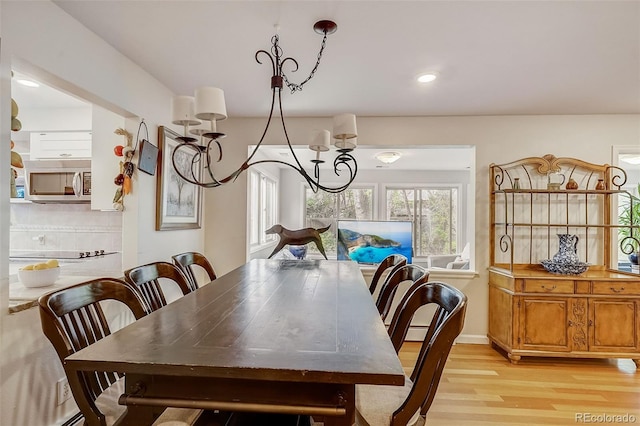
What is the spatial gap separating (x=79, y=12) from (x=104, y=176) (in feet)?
3.88

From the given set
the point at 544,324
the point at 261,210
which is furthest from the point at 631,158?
the point at 261,210

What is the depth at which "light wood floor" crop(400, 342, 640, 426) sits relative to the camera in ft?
7.34

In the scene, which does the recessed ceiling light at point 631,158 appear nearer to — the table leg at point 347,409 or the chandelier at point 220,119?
the chandelier at point 220,119

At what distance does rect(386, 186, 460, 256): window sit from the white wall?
19.5 ft

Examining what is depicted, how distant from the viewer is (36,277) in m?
1.85

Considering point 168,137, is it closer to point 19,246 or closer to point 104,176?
point 104,176

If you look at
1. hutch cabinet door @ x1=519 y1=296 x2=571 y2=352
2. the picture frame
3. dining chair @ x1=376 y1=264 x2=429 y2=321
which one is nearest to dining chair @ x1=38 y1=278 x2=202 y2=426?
dining chair @ x1=376 y1=264 x2=429 y2=321

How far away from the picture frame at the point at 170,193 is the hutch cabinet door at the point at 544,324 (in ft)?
10.6

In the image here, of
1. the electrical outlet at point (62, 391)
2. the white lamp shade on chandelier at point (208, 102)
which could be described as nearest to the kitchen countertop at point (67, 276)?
the electrical outlet at point (62, 391)

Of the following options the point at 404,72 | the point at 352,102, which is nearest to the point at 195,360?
the point at 404,72

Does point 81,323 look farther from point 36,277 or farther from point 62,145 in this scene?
point 62,145

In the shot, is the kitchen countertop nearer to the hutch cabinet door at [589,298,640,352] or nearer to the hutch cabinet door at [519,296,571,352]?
the hutch cabinet door at [519,296,571,352]

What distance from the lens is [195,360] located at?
3.30 ft

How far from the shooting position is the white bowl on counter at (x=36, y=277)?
1.84 metres
